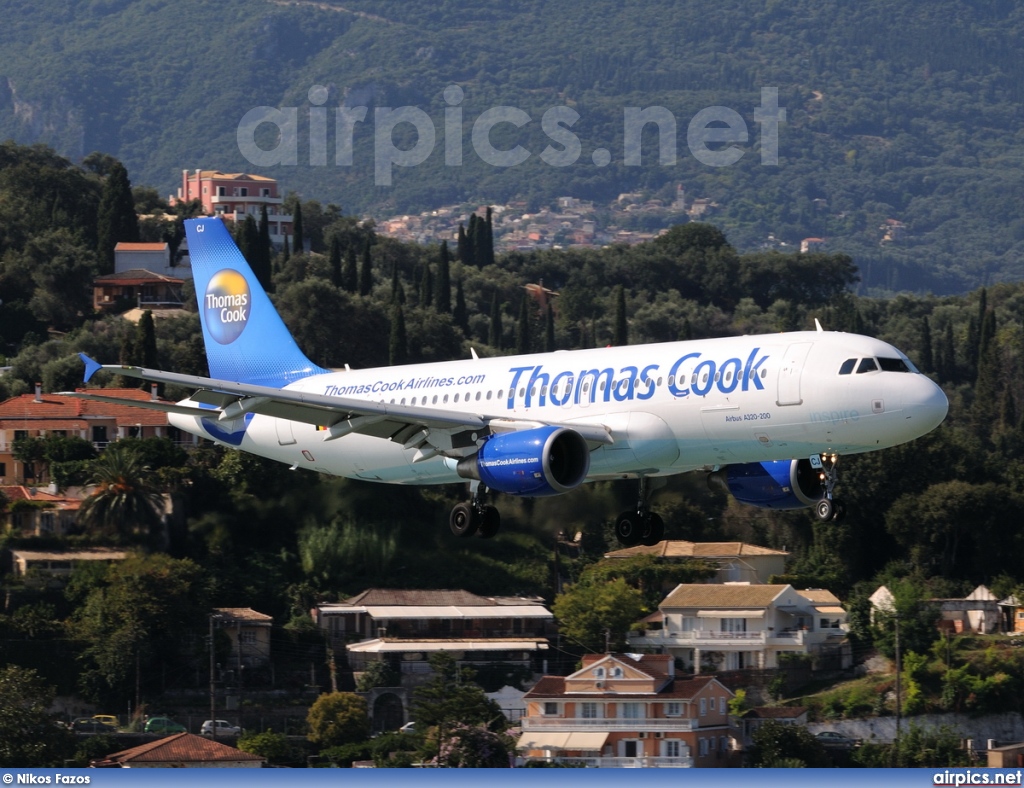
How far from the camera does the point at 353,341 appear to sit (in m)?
150

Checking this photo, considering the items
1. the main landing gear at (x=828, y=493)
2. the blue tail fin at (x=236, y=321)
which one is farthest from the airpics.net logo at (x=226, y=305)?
the main landing gear at (x=828, y=493)

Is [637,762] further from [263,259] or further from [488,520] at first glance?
[263,259]

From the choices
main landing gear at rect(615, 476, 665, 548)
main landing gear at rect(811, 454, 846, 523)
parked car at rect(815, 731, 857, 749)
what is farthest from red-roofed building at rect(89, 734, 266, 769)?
main landing gear at rect(811, 454, 846, 523)

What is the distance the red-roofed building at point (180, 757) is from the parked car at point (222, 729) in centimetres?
689

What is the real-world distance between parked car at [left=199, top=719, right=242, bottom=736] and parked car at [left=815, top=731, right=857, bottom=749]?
28.9 m

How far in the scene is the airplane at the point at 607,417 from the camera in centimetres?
4288

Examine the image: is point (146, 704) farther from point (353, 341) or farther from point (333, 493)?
point (353, 341)

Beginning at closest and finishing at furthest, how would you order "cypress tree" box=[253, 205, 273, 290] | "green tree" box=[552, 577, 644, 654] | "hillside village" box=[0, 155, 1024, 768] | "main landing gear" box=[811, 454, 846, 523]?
"main landing gear" box=[811, 454, 846, 523], "hillside village" box=[0, 155, 1024, 768], "green tree" box=[552, 577, 644, 654], "cypress tree" box=[253, 205, 273, 290]

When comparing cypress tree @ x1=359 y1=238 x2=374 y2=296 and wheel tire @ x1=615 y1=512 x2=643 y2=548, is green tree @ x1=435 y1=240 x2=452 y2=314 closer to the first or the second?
cypress tree @ x1=359 y1=238 x2=374 y2=296

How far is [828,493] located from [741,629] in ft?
208

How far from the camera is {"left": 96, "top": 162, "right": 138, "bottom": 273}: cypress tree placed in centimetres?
18050

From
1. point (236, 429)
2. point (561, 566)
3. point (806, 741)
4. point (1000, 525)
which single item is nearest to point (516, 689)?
point (561, 566)

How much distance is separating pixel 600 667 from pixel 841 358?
5204cm

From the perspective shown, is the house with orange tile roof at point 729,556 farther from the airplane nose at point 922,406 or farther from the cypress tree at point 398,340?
the airplane nose at point 922,406
